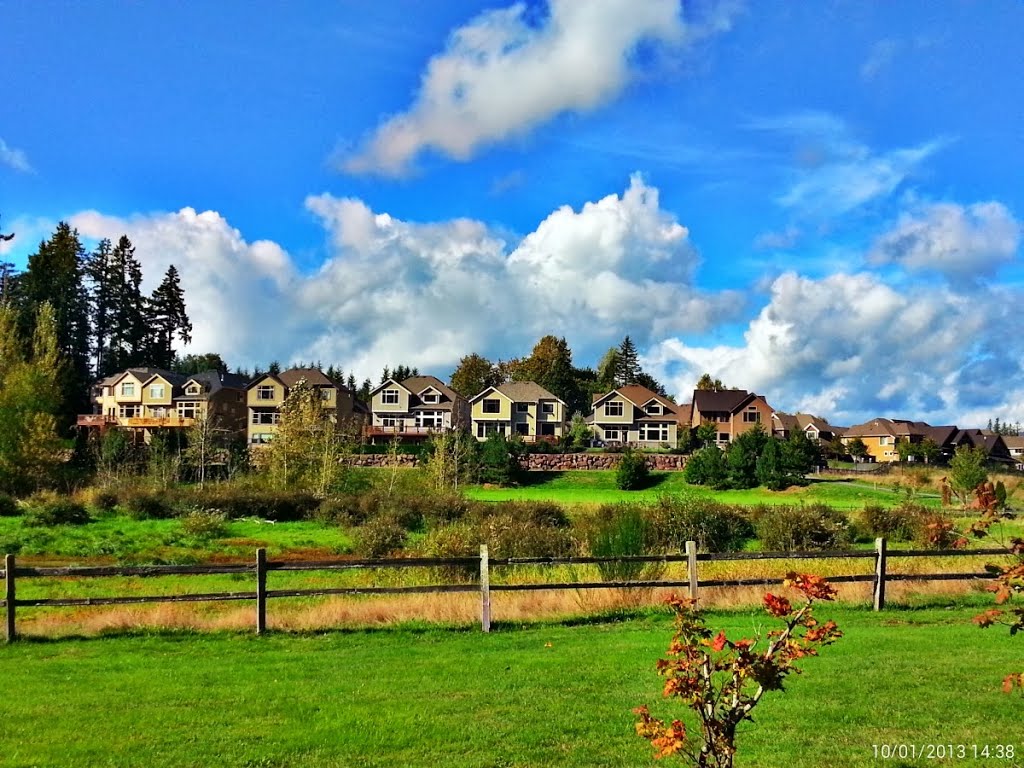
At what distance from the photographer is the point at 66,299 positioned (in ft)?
246

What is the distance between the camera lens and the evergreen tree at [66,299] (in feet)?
234

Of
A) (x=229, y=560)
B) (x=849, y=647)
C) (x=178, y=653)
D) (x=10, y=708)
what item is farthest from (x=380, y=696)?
(x=229, y=560)

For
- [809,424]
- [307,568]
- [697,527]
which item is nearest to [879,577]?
[307,568]

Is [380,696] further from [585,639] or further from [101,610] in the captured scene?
[101,610]

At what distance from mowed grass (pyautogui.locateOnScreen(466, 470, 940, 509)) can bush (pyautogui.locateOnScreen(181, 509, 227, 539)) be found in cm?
1582

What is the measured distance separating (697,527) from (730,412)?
186 ft

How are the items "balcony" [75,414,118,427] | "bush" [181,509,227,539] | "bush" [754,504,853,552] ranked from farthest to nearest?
"balcony" [75,414,118,427], "bush" [181,509,227,539], "bush" [754,504,853,552]

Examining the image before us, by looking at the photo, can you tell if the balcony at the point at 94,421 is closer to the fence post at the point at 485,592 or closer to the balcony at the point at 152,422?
the balcony at the point at 152,422

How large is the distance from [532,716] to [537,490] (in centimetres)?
4792

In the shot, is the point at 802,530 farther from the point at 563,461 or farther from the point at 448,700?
the point at 563,461

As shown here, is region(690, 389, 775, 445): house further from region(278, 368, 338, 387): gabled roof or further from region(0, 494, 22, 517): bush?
region(0, 494, 22, 517): bush

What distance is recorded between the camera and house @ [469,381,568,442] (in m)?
81.0

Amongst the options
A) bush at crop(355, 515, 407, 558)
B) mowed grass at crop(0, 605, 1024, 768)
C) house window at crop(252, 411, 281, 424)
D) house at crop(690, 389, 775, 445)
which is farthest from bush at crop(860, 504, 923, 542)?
house window at crop(252, 411, 281, 424)

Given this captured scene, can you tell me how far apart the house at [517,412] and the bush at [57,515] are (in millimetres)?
50007
